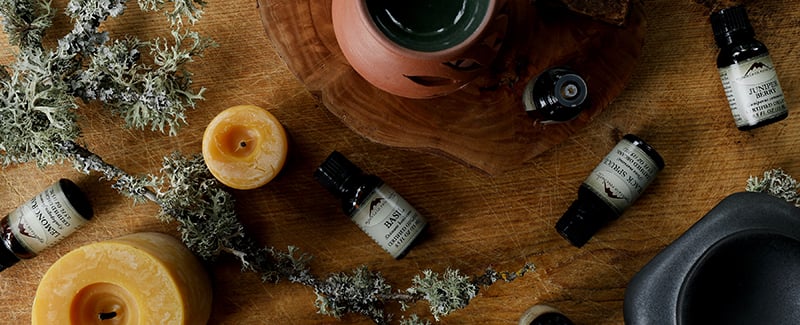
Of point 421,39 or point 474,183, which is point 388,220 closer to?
point 474,183

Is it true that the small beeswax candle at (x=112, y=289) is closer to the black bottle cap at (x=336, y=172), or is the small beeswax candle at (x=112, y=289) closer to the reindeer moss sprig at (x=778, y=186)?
the black bottle cap at (x=336, y=172)

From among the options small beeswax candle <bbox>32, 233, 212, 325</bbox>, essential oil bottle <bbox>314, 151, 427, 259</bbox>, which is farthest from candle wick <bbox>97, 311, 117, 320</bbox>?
essential oil bottle <bbox>314, 151, 427, 259</bbox>

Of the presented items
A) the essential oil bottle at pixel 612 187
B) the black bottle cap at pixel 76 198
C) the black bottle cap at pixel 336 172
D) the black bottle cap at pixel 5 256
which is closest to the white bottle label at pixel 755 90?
the essential oil bottle at pixel 612 187

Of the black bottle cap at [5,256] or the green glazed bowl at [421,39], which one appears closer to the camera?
the green glazed bowl at [421,39]

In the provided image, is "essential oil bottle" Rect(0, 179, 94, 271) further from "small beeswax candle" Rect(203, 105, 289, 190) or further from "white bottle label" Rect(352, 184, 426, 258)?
"white bottle label" Rect(352, 184, 426, 258)

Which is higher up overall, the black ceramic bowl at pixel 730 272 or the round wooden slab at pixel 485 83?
the round wooden slab at pixel 485 83

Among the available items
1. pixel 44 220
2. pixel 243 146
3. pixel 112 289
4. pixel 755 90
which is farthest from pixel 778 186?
pixel 44 220

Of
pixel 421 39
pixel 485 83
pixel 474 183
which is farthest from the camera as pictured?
pixel 474 183

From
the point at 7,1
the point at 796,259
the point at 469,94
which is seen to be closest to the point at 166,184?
the point at 7,1
